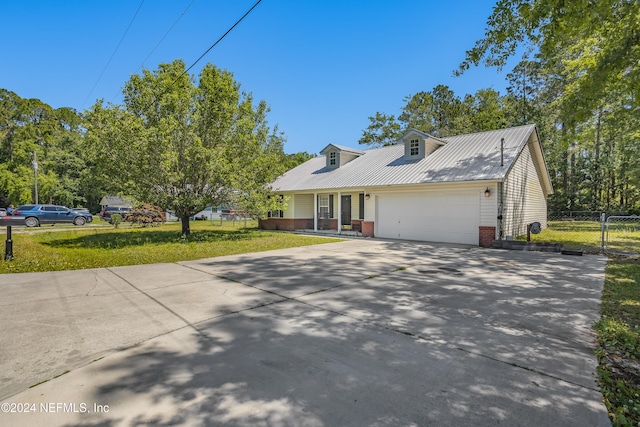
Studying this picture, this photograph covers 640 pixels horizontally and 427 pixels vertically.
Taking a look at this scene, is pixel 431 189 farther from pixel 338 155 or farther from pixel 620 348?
pixel 620 348

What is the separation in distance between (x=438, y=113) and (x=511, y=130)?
67.3 feet

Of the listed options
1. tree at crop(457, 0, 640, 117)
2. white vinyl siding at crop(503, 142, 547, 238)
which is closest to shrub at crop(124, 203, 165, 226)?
white vinyl siding at crop(503, 142, 547, 238)

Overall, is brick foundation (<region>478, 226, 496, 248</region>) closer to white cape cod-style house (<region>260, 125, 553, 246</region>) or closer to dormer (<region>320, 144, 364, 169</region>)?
white cape cod-style house (<region>260, 125, 553, 246</region>)

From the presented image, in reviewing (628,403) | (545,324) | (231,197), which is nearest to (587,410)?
(628,403)

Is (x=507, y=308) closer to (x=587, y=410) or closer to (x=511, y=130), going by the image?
(x=587, y=410)

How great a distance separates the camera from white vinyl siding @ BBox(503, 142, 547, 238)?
13.9 meters

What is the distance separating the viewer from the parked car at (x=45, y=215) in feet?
76.3

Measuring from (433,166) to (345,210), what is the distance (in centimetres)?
622

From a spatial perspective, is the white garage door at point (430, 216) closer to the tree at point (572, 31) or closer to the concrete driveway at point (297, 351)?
the tree at point (572, 31)

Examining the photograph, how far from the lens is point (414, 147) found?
1789cm

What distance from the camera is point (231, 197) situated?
14.5 m

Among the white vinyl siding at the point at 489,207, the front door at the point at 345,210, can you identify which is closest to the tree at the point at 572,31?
the white vinyl siding at the point at 489,207

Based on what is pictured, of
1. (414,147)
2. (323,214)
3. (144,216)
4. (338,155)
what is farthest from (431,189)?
(144,216)

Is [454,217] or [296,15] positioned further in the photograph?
[454,217]
